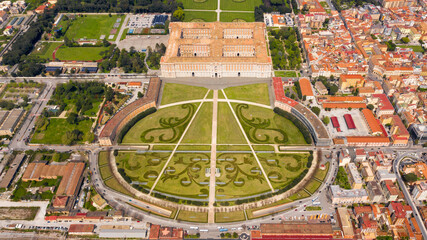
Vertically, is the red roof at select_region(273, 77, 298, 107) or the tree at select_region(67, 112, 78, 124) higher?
the red roof at select_region(273, 77, 298, 107)

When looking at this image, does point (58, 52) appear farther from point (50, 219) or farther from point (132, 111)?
point (50, 219)

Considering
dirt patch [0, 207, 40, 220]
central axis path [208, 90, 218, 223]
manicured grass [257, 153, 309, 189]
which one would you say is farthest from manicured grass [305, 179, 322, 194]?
dirt patch [0, 207, 40, 220]

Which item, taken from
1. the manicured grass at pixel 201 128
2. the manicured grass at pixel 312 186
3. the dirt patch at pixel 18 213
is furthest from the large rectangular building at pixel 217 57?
the dirt patch at pixel 18 213

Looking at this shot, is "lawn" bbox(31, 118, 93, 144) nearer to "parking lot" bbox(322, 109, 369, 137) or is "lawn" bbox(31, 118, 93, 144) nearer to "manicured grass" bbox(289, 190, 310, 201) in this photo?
"manicured grass" bbox(289, 190, 310, 201)

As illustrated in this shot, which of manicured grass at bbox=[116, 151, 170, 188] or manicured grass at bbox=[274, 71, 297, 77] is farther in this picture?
manicured grass at bbox=[274, 71, 297, 77]

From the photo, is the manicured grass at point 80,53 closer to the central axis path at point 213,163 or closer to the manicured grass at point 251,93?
the central axis path at point 213,163

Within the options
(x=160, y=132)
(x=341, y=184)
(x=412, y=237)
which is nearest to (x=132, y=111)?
(x=160, y=132)
